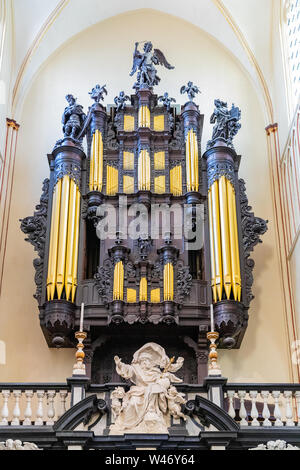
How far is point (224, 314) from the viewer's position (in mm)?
14141

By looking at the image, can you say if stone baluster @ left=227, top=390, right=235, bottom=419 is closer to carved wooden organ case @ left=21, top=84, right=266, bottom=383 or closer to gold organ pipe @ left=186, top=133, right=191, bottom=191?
carved wooden organ case @ left=21, top=84, right=266, bottom=383

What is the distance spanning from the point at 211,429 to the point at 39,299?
4.59 meters

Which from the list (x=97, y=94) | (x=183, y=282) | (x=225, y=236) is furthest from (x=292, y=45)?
(x=183, y=282)

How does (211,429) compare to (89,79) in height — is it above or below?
below

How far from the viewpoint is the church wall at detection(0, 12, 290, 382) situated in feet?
51.4

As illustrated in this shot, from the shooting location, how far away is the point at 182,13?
1928cm

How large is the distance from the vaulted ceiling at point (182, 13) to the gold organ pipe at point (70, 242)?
374 cm

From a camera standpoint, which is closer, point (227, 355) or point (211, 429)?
point (211, 429)

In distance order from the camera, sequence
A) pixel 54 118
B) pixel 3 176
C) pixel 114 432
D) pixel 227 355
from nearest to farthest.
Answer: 1. pixel 114 432
2. pixel 227 355
3. pixel 3 176
4. pixel 54 118

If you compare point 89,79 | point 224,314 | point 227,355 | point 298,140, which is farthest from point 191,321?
point 89,79

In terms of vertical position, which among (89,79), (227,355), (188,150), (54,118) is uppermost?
(89,79)

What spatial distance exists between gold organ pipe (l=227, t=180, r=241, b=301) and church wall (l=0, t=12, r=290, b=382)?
5.65 feet

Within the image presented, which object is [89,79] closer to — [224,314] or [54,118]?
[54,118]

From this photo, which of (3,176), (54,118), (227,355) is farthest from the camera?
(54,118)
